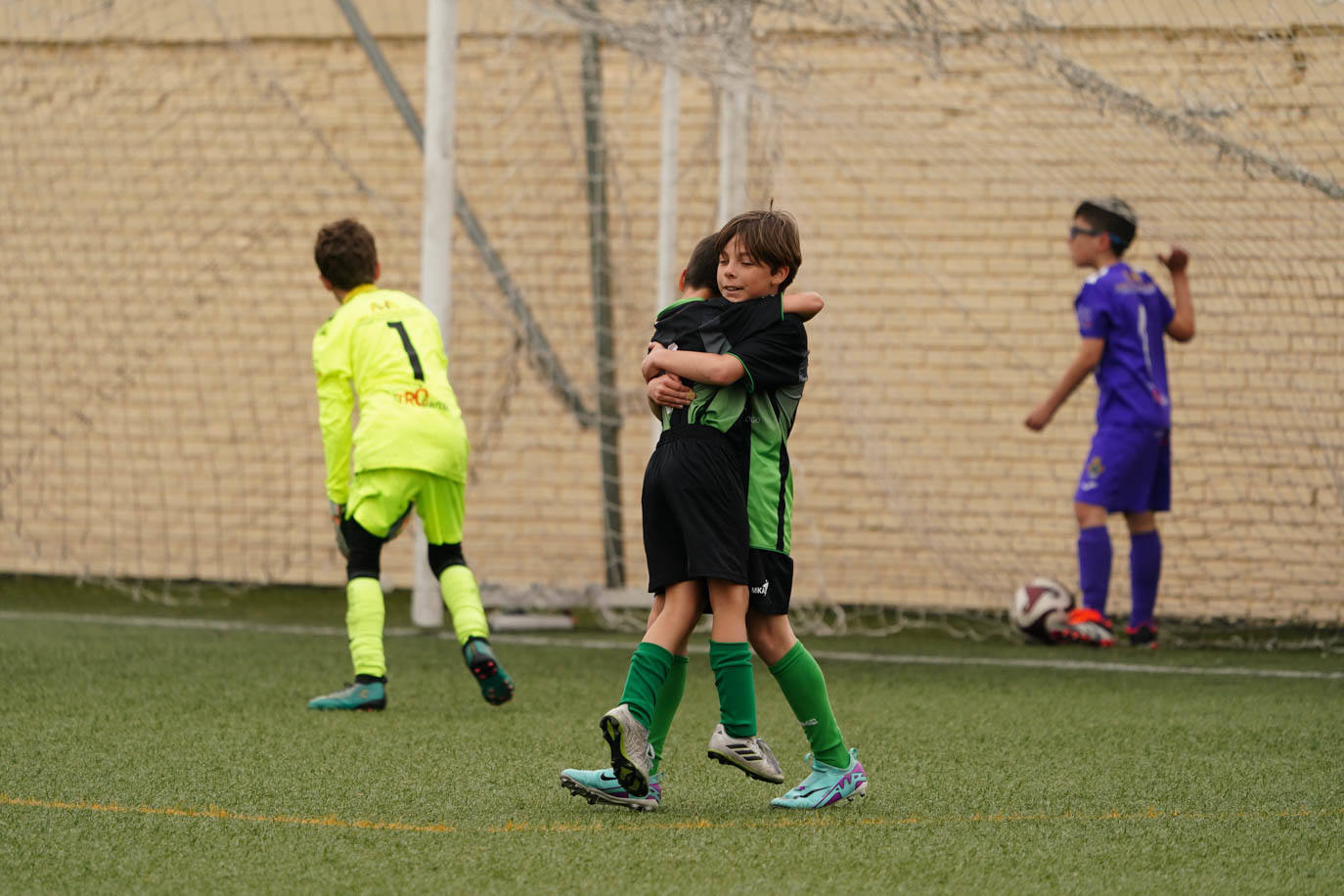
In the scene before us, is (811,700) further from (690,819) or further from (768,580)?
(690,819)

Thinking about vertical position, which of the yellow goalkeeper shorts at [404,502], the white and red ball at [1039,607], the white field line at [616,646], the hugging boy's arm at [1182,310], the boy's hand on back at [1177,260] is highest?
the boy's hand on back at [1177,260]

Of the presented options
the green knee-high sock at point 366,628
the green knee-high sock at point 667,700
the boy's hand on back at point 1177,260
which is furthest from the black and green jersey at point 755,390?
the boy's hand on back at point 1177,260

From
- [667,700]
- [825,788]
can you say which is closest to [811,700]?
[825,788]

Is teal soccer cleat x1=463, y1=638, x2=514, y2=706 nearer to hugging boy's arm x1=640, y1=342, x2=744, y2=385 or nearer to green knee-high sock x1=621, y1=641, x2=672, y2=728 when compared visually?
green knee-high sock x1=621, y1=641, x2=672, y2=728

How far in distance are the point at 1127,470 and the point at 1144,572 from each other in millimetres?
490

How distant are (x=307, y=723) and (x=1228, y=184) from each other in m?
4.29

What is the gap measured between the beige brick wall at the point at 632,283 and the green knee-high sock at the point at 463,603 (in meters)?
2.77

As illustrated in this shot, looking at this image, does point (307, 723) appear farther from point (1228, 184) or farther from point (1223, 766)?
point (1228, 184)

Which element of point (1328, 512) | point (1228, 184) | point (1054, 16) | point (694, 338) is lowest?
point (1328, 512)

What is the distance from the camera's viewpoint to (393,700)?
5.27m

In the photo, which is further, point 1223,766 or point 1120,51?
point 1120,51

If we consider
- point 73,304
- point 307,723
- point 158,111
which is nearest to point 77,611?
point 73,304

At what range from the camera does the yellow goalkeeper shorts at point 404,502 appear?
16.6 feet

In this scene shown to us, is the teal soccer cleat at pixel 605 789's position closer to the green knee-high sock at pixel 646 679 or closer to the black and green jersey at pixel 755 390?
the green knee-high sock at pixel 646 679
